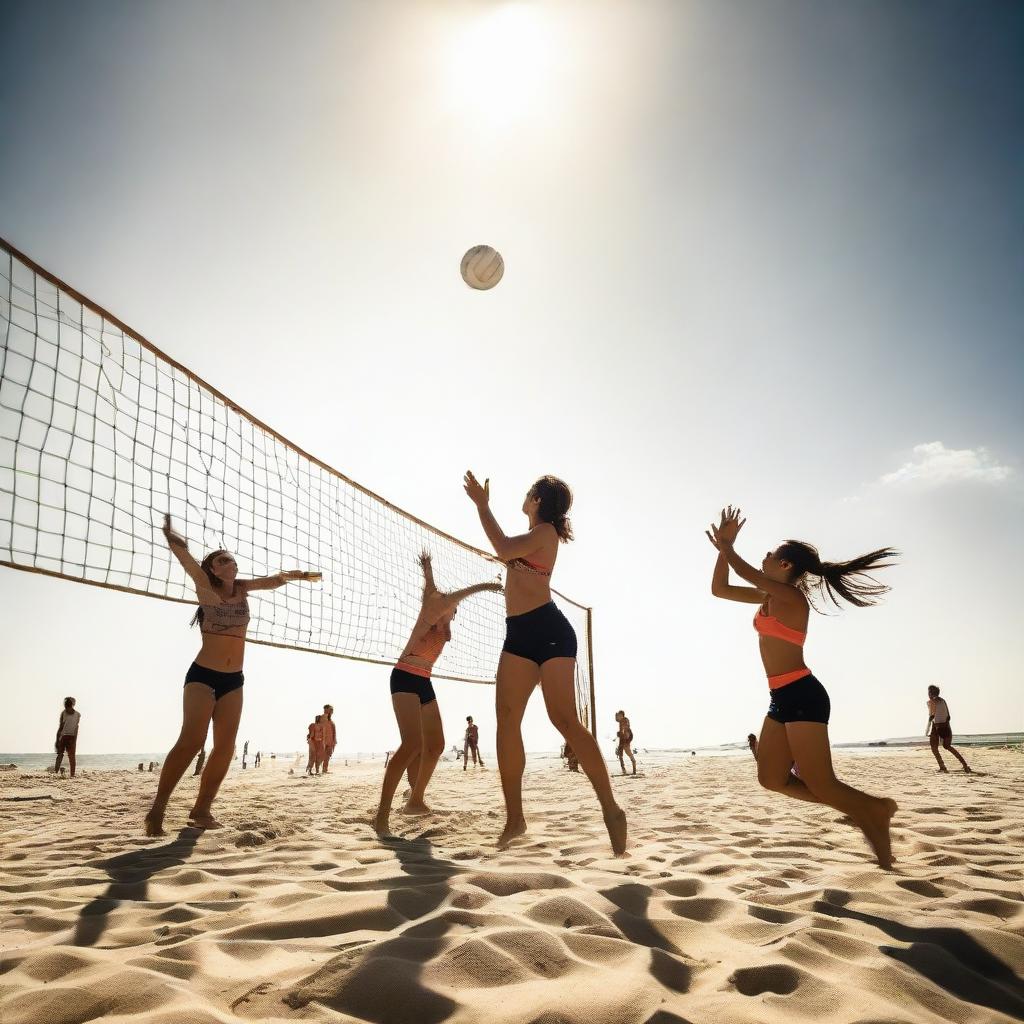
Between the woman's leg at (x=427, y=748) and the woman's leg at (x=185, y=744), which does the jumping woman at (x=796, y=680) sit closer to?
the woman's leg at (x=427, y=748)

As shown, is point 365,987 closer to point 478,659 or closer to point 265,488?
point 265,488

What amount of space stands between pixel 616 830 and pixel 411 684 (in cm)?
183

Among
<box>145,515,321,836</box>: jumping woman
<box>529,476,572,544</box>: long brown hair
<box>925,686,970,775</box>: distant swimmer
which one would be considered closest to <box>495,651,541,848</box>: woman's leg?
<box>529,476,572,544</box>: long brown hair

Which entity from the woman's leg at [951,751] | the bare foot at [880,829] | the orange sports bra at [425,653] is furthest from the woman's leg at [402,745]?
the woman's leg at [951,751]

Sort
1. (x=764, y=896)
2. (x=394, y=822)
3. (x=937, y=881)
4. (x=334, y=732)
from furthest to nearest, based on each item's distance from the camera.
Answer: (x=334, y=732) → (x=394, y=822) → (x=937, y=881) → (x=764, y=896)

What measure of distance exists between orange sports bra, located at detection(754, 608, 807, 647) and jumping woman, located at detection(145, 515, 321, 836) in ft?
10.2

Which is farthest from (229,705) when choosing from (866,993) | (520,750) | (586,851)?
(866,993)

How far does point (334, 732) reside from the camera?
15.2 metres

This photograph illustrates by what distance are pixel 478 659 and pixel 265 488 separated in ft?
11.1

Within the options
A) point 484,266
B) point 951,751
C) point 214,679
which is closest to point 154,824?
point 214,679

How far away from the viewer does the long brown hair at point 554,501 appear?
3537 mm

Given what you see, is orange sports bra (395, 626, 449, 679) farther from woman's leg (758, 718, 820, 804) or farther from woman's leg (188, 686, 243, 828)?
woman's leg (758, 718, 820, 804)

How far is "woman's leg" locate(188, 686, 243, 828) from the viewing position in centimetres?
389

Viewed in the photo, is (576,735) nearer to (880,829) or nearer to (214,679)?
(880,829)
